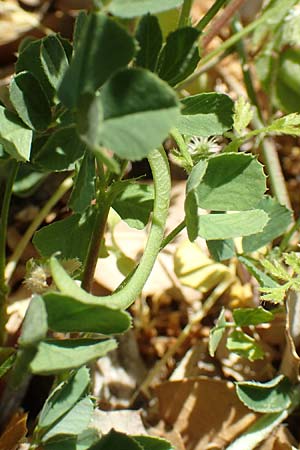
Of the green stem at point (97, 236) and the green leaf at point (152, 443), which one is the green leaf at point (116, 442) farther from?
the green stem at point (97, 236)

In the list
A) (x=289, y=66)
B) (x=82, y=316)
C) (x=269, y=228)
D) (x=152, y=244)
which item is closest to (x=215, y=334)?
(x=269, y=228)

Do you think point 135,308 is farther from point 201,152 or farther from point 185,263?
point 201,152

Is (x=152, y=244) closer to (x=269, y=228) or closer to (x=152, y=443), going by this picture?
(x=152, y=443)

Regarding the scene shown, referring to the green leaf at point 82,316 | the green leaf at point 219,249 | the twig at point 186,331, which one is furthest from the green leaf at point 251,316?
the green leaf at point 82,316

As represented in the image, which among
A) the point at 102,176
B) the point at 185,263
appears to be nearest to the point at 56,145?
the point at 102,176

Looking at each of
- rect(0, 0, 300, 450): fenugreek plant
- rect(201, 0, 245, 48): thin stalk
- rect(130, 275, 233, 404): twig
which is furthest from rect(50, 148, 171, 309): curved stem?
rect(130, 275, 233, 404): twig

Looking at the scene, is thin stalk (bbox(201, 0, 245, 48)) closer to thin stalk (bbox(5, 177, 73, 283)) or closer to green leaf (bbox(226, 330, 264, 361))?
thin stalk (bbox(5, 177, 73, 283))

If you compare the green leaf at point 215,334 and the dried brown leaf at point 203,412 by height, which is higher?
the green leaf at point 215,334
